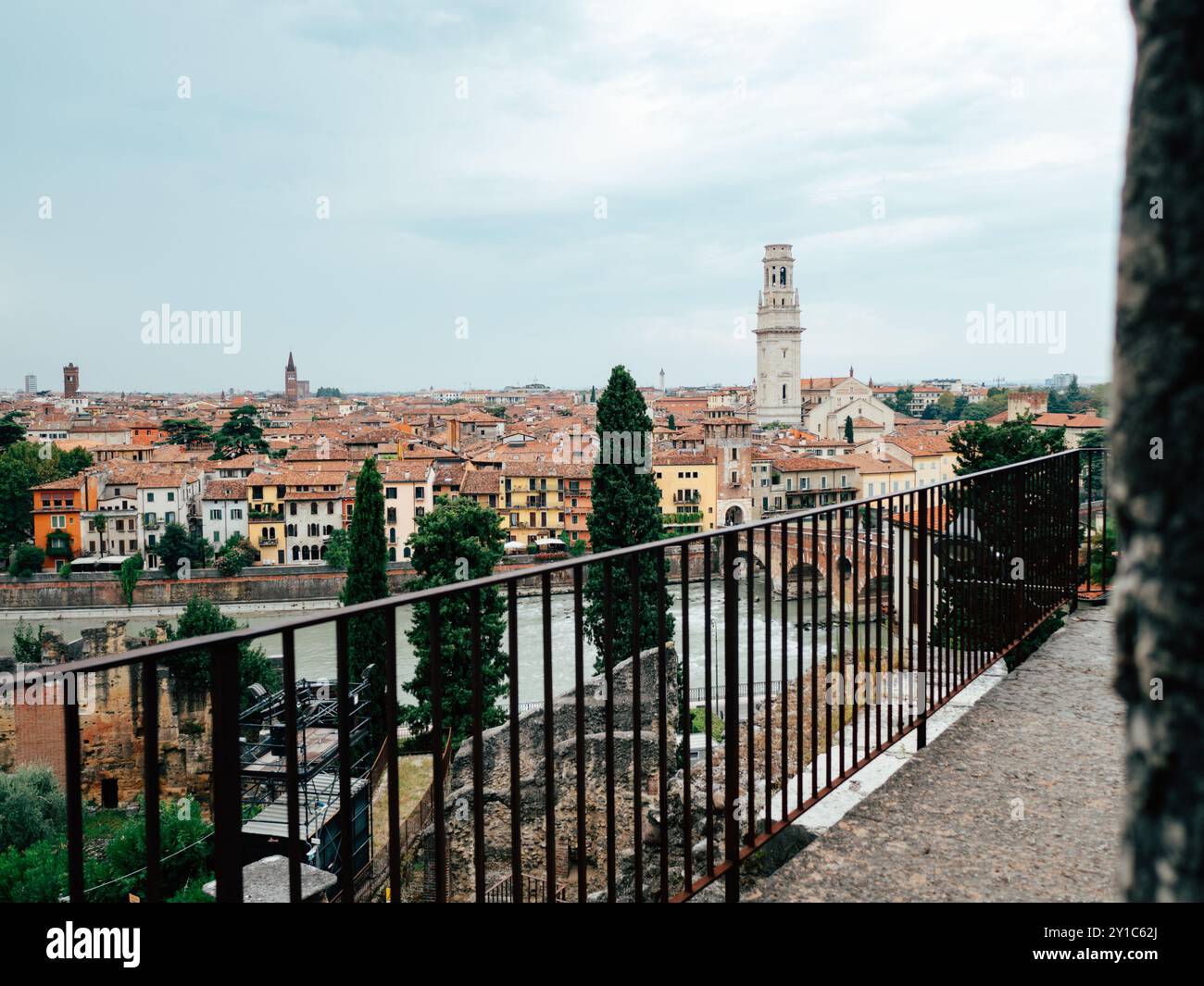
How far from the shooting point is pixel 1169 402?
0.59 metres

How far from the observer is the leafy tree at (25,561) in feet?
150

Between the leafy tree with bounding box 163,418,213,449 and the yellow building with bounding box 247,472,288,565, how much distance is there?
2356 centimetres

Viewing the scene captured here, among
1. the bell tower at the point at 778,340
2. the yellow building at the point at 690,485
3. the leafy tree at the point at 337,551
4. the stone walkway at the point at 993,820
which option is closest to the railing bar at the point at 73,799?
the stone walkway at the point at 993,820

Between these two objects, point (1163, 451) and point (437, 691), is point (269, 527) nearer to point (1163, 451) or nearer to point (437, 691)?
point (437, 691)

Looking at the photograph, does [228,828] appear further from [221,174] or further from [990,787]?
[221,174]

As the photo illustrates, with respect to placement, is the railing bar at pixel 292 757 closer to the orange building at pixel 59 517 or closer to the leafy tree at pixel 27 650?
the leafy tree at pixel 27 650

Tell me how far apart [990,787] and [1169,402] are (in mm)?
2581

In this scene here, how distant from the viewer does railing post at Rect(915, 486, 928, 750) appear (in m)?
3.15

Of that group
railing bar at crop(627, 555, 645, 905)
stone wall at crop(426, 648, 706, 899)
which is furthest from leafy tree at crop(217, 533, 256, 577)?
railing bar at crop(627, 555, 645, 905)

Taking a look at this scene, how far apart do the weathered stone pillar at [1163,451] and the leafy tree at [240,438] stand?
69.8 metres

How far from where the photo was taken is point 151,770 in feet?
3.81

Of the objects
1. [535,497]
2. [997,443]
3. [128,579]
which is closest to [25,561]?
[128,579]

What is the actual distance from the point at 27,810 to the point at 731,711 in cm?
2208
